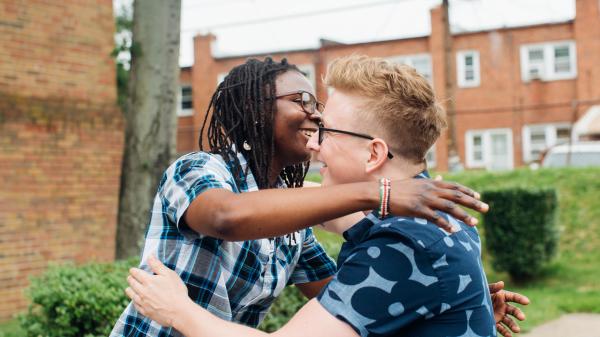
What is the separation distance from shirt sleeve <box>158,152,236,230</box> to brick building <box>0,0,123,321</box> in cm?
613

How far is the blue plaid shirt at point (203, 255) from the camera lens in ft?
6.78

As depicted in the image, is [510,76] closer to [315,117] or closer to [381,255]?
[315,117]

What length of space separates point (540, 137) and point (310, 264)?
28034 mm

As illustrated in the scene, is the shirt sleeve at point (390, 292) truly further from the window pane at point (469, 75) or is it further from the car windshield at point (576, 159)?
the window pane at point (469, 75)

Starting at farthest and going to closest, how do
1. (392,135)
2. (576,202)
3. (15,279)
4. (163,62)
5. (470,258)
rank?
(576,202) → (15,279) → (163,62) → (392,135) → (470,258)

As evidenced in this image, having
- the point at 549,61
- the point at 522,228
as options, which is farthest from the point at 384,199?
the point at 549,61

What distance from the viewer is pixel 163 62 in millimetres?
6094

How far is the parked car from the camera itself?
1783 centimetres

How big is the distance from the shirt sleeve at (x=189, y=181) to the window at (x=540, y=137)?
27.9 metres

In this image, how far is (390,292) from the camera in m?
1.69

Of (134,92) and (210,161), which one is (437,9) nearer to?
(134,92)

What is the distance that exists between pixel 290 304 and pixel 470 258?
349 cm

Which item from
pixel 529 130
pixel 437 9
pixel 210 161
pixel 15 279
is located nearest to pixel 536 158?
pixel 529 130

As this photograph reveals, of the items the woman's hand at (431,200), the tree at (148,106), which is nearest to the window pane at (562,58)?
the tree at (148,106)
